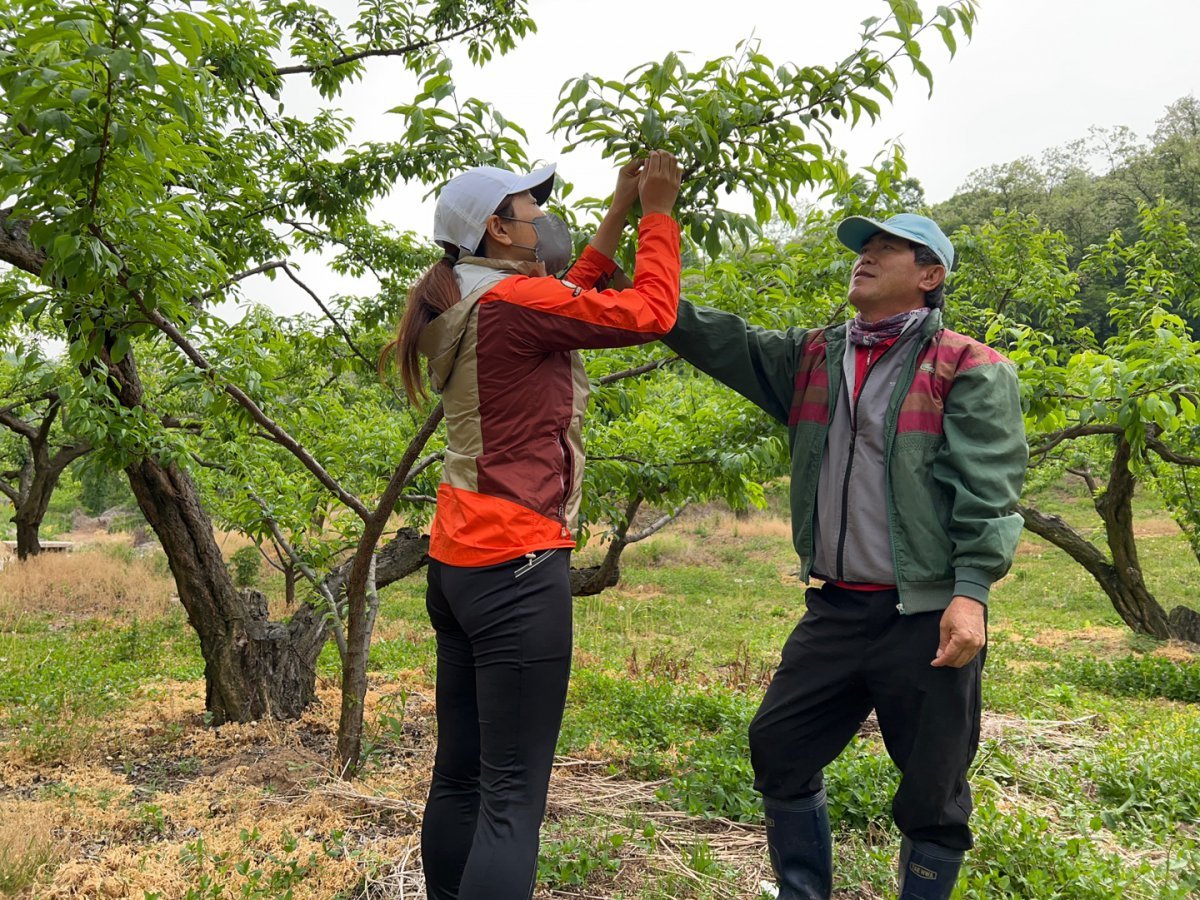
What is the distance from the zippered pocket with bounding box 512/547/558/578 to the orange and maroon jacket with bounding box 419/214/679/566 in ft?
0.06

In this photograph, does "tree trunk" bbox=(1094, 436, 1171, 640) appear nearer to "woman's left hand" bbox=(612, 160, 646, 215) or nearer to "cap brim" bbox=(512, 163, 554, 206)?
"woman's left hand" bbox=(612, 160, 646, 215)

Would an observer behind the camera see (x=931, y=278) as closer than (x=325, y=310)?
Yes

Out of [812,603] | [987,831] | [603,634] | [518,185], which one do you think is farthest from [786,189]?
[603,634]

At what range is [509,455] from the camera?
1968 millimetres

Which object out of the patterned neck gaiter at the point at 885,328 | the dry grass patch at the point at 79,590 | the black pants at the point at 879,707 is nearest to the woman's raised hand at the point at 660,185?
the patterned neck gaiter at the point at 885,328

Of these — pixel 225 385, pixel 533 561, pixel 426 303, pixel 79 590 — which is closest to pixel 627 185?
pixel 426 303

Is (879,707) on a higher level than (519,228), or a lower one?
lower

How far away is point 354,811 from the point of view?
12.7ft

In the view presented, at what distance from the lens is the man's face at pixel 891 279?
2.34m

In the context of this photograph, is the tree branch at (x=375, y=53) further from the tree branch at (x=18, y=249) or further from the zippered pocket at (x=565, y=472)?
the zippered pocket at (x=565, y=472)

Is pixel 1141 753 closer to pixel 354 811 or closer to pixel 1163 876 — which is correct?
pixel 1163 876

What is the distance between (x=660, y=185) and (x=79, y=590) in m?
14.9

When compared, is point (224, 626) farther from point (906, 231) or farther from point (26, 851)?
point (906, 231)

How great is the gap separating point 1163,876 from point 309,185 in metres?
5.46
